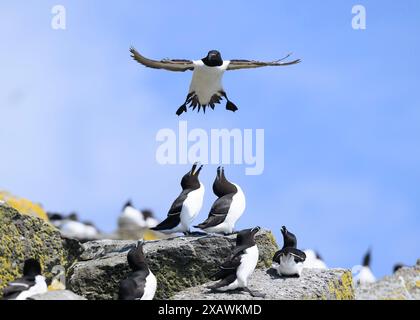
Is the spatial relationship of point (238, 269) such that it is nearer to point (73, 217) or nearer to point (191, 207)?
point (191, 207)

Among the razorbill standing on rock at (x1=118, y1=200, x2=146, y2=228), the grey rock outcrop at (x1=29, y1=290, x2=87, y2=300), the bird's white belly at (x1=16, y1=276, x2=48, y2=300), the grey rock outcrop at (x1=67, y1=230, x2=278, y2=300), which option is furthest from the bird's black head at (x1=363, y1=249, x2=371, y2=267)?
the grey rock outcrop at (x1=29, y1=290, x2=87, y2=300)

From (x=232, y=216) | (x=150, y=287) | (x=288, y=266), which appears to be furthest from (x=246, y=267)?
(x=232, y=216)

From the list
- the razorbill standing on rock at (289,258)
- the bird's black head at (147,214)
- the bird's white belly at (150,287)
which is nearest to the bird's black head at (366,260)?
the bird's black head at (147,214)

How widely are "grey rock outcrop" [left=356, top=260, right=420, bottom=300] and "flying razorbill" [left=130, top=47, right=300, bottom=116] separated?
12.0 ft

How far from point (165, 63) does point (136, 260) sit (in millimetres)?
4828

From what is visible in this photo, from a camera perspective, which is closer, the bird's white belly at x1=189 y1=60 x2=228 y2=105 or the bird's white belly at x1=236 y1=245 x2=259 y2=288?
the bird's white belly at x1=236 y1=245 x2=259 y2=288

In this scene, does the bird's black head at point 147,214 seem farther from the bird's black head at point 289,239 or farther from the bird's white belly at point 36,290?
the bird's white belly at point 36,290

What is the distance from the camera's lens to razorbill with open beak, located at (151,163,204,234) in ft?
53.0

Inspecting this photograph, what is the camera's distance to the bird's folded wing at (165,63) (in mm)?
18812

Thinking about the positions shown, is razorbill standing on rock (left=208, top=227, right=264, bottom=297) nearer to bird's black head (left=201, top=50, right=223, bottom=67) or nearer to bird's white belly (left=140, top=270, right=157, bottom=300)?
bird's white belly (left=140, top=270, right=157, bottom=300)

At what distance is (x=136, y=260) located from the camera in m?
14.8
